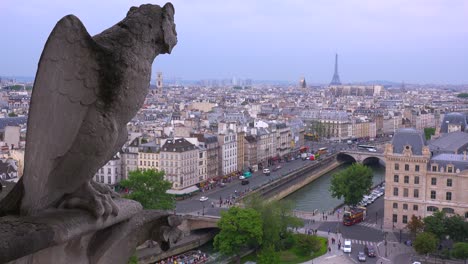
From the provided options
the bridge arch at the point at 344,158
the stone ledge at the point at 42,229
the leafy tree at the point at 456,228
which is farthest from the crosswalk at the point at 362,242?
the bridge arch at the point at 344,158

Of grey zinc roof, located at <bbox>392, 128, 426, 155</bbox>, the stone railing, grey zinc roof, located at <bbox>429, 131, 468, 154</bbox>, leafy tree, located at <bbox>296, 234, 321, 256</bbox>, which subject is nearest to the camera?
the stone railing

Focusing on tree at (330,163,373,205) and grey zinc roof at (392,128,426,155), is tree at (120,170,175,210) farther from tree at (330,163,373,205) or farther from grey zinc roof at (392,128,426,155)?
grey zinc roof at (392,128,426,155)

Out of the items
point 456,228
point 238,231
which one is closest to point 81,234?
point 238,231

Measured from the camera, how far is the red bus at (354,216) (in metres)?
31.9

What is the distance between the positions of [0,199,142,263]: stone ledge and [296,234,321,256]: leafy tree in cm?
2302

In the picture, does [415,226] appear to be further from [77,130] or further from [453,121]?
[453,121]

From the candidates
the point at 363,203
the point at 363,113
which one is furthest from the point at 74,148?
the point at 363,113

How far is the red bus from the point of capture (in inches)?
1256

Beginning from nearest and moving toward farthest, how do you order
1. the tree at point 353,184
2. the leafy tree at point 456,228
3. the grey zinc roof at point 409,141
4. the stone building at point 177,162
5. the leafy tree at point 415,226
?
the leafy tree at point 456,228, the leafy tree at point 415,226, the grey zinc roof at point 409,141, the tree at point 353,184, the stone building at point 177,162

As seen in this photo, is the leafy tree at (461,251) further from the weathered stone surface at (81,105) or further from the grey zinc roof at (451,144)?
the weathered stone surface at (81,105)

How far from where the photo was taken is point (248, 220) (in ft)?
84.0

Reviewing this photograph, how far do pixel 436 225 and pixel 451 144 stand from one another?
12729 mm

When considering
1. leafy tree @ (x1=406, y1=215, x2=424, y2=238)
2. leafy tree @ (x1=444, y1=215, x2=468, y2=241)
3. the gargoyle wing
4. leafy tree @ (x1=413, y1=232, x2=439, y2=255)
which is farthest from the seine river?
the gargoyle wing

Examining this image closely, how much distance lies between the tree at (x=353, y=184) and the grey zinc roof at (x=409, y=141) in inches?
129
